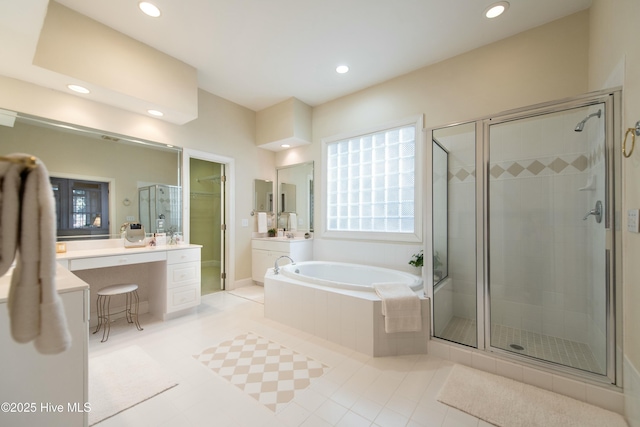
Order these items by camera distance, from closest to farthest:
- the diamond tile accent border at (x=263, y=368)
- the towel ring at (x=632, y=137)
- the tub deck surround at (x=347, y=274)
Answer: the towel ring at (x=632, y=137), the diamond tile accent border at (x=263, y=368), the tub deck surround at (x=347, y=274)

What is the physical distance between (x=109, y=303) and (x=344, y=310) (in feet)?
8.23

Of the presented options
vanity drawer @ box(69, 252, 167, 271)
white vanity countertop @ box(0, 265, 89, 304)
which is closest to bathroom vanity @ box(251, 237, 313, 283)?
vanity drawer @ box(69, 252, 167, 271)

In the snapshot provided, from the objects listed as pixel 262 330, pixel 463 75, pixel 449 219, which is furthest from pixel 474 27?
pixel 262 330

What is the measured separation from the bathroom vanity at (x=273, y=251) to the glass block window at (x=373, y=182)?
53 centimetres

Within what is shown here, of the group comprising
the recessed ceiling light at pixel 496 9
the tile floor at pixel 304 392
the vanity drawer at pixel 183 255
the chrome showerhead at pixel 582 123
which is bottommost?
the tile floor at pixel 304 392

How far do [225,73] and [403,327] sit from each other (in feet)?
11.6

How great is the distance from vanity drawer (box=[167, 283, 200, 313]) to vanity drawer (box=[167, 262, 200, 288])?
69 mm

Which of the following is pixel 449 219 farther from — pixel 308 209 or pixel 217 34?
pixel 217 34

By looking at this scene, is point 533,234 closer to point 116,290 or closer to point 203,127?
point 116,290

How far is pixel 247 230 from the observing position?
437 centimetres

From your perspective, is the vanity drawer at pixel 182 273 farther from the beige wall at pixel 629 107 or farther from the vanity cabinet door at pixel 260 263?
the beige wall at pixel 629 107

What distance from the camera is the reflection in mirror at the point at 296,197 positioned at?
4312 millimetres

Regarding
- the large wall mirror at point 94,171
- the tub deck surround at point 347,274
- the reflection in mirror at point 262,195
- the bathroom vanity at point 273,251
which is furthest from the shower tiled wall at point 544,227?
the large wall mirror at point 94,171

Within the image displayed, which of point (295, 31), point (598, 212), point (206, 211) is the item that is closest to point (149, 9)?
point (295, 31)
